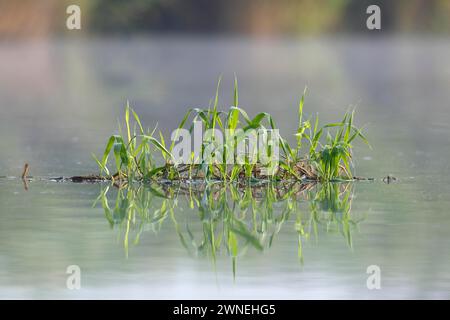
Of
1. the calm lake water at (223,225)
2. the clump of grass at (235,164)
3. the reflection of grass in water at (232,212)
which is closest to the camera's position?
the calm lake water at (223,225)

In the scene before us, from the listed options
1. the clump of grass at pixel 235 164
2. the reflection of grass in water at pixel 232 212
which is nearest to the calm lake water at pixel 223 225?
the reflection of grass in water at pixel 232 212

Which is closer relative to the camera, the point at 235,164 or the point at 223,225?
the point at 223,225

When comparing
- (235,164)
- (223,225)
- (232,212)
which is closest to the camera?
(223,225)

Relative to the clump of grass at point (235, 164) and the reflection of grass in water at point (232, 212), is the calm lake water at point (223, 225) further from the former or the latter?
the clump of grass at point (235, 164)

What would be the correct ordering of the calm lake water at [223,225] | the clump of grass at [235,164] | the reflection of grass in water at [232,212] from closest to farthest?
the calm lake water at [223,225] < the reflection of grass in water at [232,212] < the clump of grass at [235,164]

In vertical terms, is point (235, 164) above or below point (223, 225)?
above

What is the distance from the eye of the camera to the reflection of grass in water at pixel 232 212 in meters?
5.21

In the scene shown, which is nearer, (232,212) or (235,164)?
(232,212)

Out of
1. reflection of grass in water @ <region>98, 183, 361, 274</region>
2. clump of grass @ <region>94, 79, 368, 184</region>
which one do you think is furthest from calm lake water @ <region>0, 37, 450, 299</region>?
clump of grass @ <region>94, 79, 368, 184</region>

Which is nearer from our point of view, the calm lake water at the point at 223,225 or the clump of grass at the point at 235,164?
the calm lake water at the point at 223,225

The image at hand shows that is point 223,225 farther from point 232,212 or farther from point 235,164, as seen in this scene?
point 235,164

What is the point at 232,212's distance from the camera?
19.2ft

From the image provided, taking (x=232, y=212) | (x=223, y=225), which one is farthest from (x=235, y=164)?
(x=223, y=225)

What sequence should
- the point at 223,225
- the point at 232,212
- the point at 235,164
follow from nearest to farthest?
the point at 223,225 < the point at 232,212 < the point at 235,164
